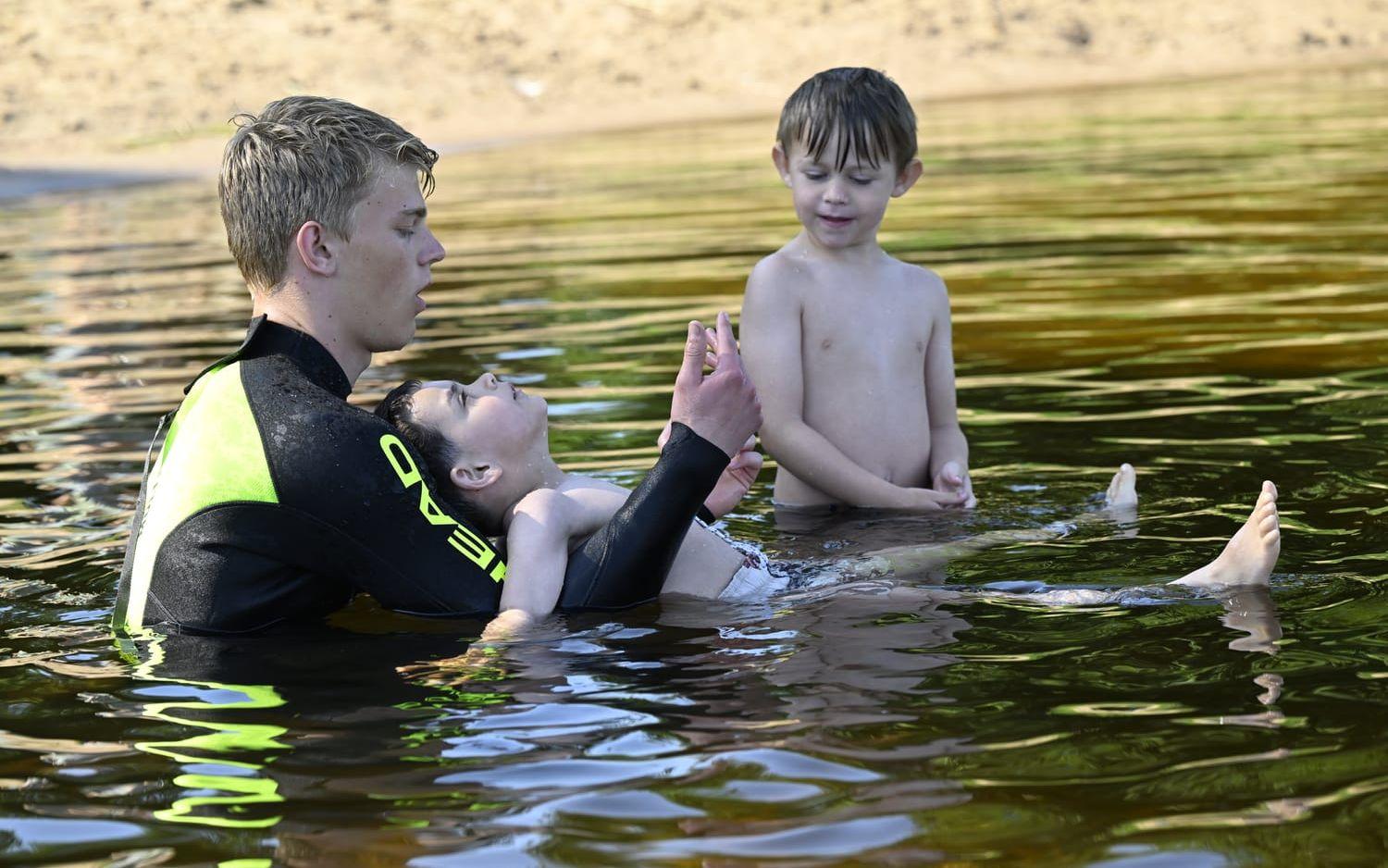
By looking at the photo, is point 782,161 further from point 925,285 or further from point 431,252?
point 431,252

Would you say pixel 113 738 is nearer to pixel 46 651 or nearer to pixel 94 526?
pixel 46 651

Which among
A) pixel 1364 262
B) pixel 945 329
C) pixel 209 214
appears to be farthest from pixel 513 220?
pixel 945 329

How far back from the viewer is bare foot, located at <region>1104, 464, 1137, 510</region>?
5.13 m

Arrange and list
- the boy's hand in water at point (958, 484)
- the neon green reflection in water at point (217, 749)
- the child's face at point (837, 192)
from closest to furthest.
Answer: the neon green reflection in water at point (217, 749) < the boy's hand in water at point (958, 484) < the child's face at point (837, 192)

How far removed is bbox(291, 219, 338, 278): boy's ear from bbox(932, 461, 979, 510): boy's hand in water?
226 cm

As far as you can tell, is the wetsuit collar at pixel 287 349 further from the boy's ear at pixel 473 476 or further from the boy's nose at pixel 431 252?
the boy's ear at pixel 473 476

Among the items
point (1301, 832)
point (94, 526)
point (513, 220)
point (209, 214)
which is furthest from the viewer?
point (209, 214)

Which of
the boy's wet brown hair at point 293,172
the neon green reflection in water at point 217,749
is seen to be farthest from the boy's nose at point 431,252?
the neon green reflection in water at point 217,749

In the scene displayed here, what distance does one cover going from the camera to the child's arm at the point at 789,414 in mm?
5543

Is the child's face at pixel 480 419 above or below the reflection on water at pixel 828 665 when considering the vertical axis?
above

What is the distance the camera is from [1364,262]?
33.2ft

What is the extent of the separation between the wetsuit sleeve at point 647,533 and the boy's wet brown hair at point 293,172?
35.7 inches

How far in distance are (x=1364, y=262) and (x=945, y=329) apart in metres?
5.33

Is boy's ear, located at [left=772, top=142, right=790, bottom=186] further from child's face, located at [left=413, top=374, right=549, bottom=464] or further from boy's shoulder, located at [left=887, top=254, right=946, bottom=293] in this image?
child's face, located at [left=413, top=374, right=549, bottom=464]
